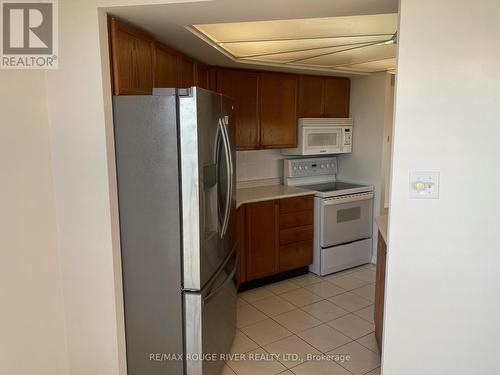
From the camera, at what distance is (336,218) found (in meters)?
3.96

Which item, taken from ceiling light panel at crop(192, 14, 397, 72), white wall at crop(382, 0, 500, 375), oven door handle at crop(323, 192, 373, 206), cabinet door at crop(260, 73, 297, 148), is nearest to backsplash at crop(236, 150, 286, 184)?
cabinet door at crop(260, 73, 297, 148)

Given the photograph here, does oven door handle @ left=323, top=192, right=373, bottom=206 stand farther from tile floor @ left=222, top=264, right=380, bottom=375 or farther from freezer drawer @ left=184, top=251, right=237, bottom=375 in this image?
freezer drawer @ left=184, top=251, right=237, bottom=375

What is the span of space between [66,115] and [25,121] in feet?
0.62

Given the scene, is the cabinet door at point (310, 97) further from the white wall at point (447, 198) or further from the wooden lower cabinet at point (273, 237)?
the white wall at point (447, 198)

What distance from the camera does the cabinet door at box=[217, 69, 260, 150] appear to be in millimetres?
3498

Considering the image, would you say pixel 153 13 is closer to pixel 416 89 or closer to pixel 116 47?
pixel 116 47

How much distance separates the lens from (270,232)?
3.68 meters

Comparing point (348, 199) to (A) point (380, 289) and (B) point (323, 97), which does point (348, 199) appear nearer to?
(B) point (323, 97)

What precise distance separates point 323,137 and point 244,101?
41.9 inches

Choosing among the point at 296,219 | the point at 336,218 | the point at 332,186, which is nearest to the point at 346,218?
the point at 336,218

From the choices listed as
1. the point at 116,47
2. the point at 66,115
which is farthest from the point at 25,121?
the point at 116,47

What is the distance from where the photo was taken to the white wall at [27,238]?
5.31ft

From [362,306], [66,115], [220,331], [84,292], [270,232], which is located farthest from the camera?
[270,232]

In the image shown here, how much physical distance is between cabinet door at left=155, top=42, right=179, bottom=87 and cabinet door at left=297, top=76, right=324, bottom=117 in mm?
1698
